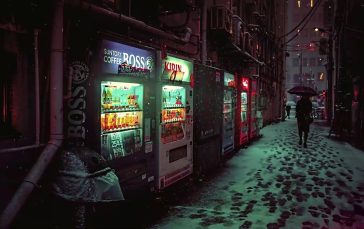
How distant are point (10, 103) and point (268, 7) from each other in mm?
32212

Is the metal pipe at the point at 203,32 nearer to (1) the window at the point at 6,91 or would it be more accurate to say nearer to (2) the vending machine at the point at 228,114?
(2) the vending machine at the point at 228,114

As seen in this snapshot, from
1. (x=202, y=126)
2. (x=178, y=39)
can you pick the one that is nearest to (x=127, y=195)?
(x=202, y=126)

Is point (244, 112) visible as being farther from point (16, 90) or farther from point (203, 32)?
point (16, 90)

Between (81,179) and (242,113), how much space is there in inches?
479

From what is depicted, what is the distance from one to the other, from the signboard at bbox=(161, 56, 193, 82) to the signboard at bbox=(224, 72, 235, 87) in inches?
162

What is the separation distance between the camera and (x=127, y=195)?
21.2ft

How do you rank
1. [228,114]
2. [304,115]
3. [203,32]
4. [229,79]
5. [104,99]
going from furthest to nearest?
[304,115] < [229,79] < [228,114] < [203,32] < [104,99]

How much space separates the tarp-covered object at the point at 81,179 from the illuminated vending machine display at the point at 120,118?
0.69 m

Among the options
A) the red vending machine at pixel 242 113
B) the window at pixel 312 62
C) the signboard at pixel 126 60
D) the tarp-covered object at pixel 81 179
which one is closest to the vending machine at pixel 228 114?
the red vending machine at pixel 242 113

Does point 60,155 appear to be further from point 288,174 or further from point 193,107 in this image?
point 288,174

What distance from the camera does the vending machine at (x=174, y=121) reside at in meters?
7.85

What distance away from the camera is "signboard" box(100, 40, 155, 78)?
5824mm

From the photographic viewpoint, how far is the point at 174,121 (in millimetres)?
8617

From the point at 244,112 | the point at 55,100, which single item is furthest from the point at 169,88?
the point at 244,112
